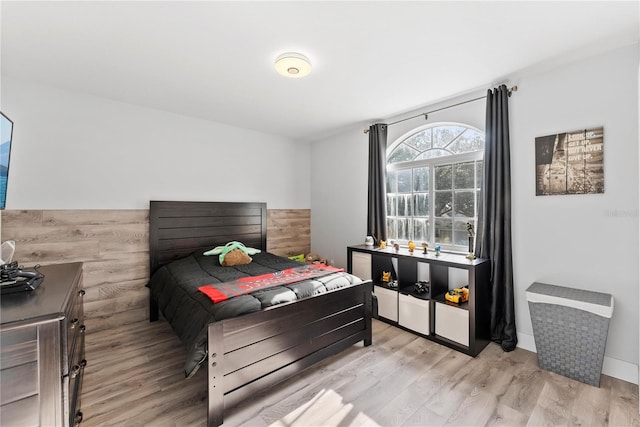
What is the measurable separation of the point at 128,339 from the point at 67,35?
2.71m

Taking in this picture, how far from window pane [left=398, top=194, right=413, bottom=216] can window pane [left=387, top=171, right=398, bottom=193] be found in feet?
0.50

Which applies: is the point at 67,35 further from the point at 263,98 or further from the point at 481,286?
the point at 481,286

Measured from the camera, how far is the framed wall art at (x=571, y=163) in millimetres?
2199

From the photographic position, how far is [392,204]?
12.8 feet

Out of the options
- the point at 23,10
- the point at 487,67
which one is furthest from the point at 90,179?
the point at 487,67

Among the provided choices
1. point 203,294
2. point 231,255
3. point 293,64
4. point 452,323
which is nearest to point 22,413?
point 203,294

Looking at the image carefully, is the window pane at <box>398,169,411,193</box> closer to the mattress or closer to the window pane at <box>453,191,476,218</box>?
the window pane at <box>453,191,476,218</box>

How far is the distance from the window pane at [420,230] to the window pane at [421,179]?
0.42 meters

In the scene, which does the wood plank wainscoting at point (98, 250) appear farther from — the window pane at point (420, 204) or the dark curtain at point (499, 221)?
the dark curtain at point (499, 221)

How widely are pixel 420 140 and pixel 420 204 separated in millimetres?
829

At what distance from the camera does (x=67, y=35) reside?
1941 mm

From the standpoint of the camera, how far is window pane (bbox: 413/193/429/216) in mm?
3471

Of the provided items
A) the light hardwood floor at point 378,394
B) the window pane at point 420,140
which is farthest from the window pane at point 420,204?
the light hardwood floor at point 378,394

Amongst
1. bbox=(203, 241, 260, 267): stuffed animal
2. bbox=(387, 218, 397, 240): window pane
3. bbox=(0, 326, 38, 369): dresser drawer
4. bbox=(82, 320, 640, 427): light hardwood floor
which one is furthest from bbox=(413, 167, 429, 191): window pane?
bbox=(0, 326, 38, 369): dresser drawer
